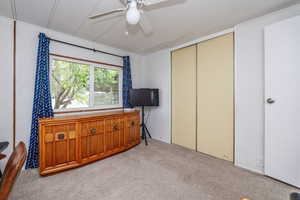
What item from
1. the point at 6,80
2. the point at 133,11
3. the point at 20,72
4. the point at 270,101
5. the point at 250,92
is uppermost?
the point at 133,11

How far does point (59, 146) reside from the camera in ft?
7.00

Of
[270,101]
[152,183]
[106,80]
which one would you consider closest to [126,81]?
[106,80]

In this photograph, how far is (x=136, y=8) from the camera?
54.9 inches

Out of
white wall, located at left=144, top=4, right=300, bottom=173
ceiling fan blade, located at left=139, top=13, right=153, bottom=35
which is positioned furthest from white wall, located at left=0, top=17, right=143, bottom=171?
white wall, located at left=144, top=4, right=300, bottom=173

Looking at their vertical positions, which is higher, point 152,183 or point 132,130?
point 132,130

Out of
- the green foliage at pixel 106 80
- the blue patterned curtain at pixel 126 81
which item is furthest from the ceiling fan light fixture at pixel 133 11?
the blue patterned curtain at pixel 126 81

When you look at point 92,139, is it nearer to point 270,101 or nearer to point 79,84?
point 79,84

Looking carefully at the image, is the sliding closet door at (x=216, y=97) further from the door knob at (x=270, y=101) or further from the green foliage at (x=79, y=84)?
the green foliage at (x=79, y=84)

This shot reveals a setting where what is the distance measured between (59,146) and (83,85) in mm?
1329

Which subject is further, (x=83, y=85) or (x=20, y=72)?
(x=83, y=85)

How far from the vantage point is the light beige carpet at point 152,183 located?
1647 millimetres

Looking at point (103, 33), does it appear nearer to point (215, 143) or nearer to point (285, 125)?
point (215, 143)

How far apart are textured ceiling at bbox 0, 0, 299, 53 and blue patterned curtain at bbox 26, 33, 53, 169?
42 cm

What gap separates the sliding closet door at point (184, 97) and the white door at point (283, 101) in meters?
1.29
